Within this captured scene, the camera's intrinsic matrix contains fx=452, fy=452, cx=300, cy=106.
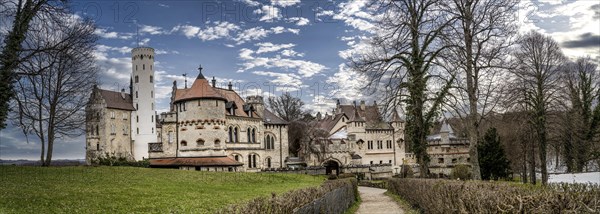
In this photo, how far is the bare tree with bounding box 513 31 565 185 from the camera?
30609mm

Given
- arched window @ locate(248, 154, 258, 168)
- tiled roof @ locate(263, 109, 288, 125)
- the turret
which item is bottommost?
arched window @ locate(248, 154, 258, 168)

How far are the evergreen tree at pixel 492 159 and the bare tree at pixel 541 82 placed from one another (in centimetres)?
694

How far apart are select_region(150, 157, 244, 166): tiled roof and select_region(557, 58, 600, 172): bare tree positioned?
99.1 feet

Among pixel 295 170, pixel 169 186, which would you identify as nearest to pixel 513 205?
pixel 169 186

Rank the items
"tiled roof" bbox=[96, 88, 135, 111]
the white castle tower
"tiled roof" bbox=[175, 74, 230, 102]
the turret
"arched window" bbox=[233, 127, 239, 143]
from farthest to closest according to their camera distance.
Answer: the white castle tower
"tiled roof" bbox=[96, 88, 135, 111]
the turret
"arched window" bbox=[233, 127, 239, 143]
"tiled roof" bbox=[175, 74, 230, 102]

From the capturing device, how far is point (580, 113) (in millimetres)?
37812

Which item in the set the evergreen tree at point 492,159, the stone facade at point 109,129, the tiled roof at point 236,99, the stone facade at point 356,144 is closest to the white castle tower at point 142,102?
the stone facade at point 109,129

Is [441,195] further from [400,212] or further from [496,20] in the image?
[496,20]

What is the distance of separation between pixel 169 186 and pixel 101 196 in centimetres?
709

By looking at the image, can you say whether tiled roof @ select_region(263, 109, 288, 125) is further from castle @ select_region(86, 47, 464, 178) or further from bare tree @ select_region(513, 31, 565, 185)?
bare tree @ select_region(513, 31, 565, 185)

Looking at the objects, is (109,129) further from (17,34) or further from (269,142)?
(17,34)

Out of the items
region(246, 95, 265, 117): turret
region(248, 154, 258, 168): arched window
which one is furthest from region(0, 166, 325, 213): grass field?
region(246, 95, 265, 117): turret

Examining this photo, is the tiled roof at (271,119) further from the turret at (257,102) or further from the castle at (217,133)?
the turret at (257,102)

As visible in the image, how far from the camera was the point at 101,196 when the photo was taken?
18.3m
